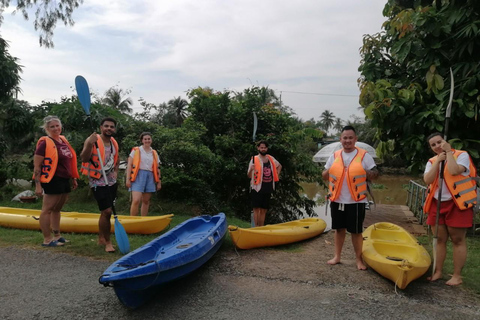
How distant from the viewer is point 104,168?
14.3ft

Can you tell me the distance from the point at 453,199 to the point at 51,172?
4.39m

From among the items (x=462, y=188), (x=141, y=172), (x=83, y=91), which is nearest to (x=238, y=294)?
(x=462, y=188)

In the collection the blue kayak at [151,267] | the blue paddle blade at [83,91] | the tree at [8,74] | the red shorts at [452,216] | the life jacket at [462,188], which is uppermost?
the tree at [8,74]

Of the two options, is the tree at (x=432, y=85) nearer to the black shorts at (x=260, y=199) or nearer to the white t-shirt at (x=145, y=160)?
the black shorts at (x=260, y=199)

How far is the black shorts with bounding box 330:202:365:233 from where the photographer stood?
3.94m

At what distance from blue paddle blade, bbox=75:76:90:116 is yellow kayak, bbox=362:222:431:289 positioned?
12.5ft

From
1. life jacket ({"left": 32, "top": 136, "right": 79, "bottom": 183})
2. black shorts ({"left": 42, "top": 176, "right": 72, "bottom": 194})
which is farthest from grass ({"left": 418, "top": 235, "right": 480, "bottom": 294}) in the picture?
life jacket ({"left": 32, "top": 136, "right": 79, "bottom": 183})

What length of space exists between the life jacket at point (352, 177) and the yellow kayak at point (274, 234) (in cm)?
117

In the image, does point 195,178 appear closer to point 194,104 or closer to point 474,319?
point 194,104

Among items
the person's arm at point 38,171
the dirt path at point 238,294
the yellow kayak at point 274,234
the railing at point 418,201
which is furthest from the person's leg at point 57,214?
the railing at point 418,201

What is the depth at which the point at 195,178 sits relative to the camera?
789 centimetres

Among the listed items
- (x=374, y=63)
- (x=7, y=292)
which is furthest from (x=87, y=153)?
(x=374, y=63)

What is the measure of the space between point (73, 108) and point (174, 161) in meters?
2.58

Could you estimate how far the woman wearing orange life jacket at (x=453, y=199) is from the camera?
346 cm
